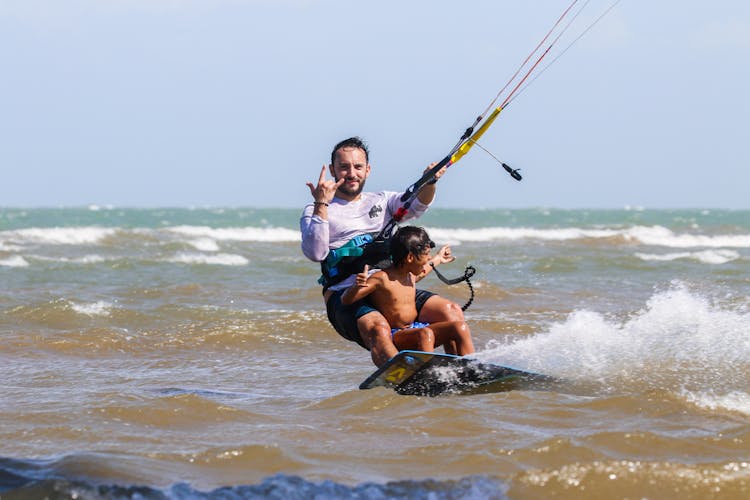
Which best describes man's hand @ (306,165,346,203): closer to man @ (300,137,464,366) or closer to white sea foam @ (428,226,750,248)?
man @ (300,137,464,366)

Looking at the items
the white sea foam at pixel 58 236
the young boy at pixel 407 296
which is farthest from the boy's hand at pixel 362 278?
the white sea foam at pixel 58 236

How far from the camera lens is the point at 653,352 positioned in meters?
7.15

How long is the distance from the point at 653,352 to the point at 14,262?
1602 centimetres

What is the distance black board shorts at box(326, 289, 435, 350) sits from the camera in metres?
5.91

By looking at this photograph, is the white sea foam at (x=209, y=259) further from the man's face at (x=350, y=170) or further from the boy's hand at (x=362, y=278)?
the boy's hand at (x=362, y=278)

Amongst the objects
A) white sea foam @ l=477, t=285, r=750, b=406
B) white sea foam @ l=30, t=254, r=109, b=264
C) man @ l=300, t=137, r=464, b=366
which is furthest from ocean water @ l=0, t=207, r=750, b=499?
white sea foam @ l=30, t=254, r=109, b=264

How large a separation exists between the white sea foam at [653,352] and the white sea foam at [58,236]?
25.3 meters

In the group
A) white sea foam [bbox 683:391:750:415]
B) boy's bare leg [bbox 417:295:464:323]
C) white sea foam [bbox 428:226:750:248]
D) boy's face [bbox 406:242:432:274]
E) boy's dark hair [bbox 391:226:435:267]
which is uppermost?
boy's dark hair [bbox 391:226:435:267]

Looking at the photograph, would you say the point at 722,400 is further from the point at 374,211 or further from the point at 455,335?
the point at 374,211

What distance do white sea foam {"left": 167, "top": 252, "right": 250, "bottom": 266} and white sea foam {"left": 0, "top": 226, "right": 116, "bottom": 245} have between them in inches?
361

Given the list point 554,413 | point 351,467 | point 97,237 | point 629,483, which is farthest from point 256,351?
point 97,237

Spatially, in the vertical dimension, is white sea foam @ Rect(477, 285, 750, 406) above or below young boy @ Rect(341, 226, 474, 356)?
below

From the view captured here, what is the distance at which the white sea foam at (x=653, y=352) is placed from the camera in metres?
6.44

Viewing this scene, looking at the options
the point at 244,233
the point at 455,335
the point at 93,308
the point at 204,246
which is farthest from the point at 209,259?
the point at 244,233
